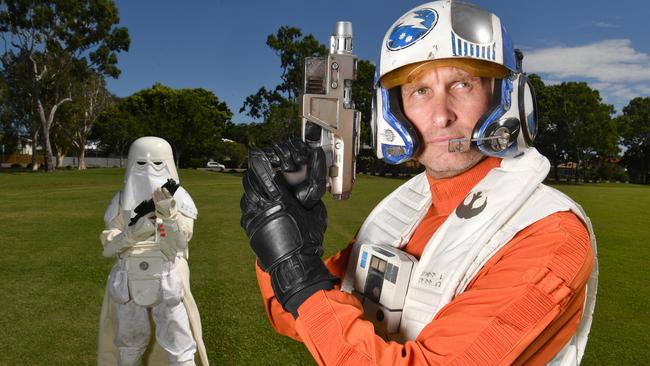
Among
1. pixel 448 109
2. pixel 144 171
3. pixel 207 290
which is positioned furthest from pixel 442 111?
pixel 207 290

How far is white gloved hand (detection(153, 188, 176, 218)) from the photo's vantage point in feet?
14.1

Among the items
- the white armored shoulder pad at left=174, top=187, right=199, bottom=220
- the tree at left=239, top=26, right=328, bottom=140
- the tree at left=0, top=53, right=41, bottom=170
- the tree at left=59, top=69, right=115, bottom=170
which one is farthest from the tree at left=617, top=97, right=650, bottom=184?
the white armored shoulder pad at left=174, top=187, right=199, bottom=220

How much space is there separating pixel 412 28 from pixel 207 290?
7352 mm

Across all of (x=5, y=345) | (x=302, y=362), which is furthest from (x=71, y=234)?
(x=302, y=362)

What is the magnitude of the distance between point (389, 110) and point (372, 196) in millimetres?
22762

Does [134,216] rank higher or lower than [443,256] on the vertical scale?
lower

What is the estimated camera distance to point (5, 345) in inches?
246

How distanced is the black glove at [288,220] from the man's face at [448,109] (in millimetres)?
499

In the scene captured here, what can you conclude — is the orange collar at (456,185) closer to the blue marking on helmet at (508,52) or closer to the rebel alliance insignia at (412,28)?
the blue marking on helmet at (508,52)

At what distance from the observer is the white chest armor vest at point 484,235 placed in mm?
1785

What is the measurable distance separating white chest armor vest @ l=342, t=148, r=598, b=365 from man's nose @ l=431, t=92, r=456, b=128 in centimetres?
28

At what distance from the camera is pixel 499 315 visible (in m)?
1.57

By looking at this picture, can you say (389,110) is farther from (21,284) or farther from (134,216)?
(21,284)

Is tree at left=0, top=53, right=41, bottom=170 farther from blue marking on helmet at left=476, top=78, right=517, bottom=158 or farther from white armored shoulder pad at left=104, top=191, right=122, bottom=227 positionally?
blue marking on helmet at left=476, top=78, right=517, bottom=158
